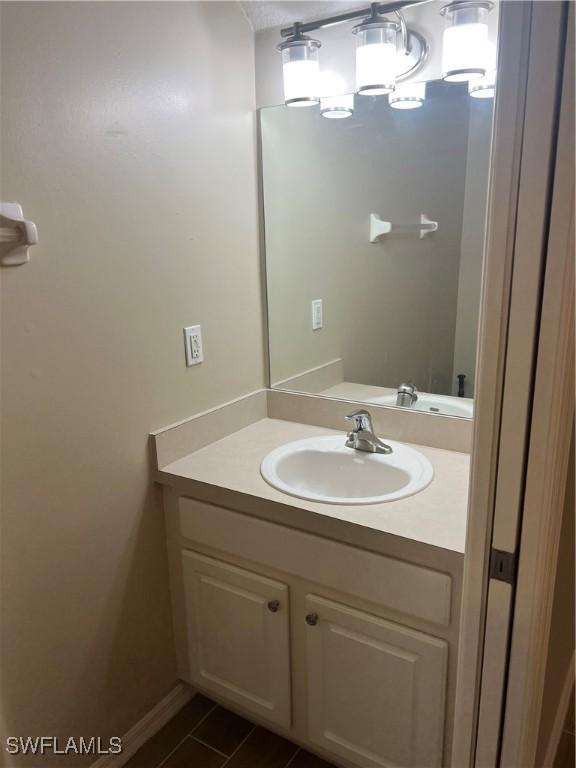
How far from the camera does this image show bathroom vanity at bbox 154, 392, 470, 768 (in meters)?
1.26

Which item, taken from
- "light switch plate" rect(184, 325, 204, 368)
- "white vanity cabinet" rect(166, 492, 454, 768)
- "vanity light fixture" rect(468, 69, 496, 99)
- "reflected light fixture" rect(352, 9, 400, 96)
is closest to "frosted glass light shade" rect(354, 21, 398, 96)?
"reflected light fixture" rect(352, 9, 400, 96)

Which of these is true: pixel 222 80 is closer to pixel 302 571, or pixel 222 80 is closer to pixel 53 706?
pixel 302 571

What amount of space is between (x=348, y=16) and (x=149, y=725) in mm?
2156

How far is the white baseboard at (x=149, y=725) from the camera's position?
1.54 m

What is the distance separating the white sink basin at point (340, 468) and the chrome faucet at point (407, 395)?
0.44 feet

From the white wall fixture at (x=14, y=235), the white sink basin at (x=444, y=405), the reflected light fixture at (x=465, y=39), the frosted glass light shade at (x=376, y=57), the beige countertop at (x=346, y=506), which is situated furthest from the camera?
the white sink basin at (x=444, y=405)

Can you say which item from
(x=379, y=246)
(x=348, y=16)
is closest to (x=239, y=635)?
(x=379, y=246)

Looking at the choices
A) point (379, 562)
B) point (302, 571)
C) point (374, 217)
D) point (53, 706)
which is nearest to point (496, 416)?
point (379, 562)

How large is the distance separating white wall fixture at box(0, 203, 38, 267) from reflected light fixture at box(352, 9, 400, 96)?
1004mm

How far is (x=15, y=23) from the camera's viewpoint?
42.6 inches

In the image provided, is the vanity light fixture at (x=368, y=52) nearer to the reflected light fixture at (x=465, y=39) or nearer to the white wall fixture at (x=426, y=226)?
the reflected light fixture at (x=465, y=39)

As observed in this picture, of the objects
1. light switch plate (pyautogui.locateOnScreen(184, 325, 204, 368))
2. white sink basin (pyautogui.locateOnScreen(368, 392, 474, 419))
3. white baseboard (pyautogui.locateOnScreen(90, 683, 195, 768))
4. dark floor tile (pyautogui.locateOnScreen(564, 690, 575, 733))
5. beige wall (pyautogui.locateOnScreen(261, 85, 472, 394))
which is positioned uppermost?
beige wall (pyautogui.locateOnScreen(261, 85, 472, 394))

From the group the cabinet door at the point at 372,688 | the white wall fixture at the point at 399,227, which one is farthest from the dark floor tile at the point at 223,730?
the white wall fixture at the point at 399,227

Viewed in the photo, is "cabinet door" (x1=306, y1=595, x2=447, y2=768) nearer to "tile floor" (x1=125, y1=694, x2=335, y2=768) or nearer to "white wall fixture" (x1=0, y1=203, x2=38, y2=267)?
"tile floor" (x1=125, y1=694, x2=335, y2=768)
